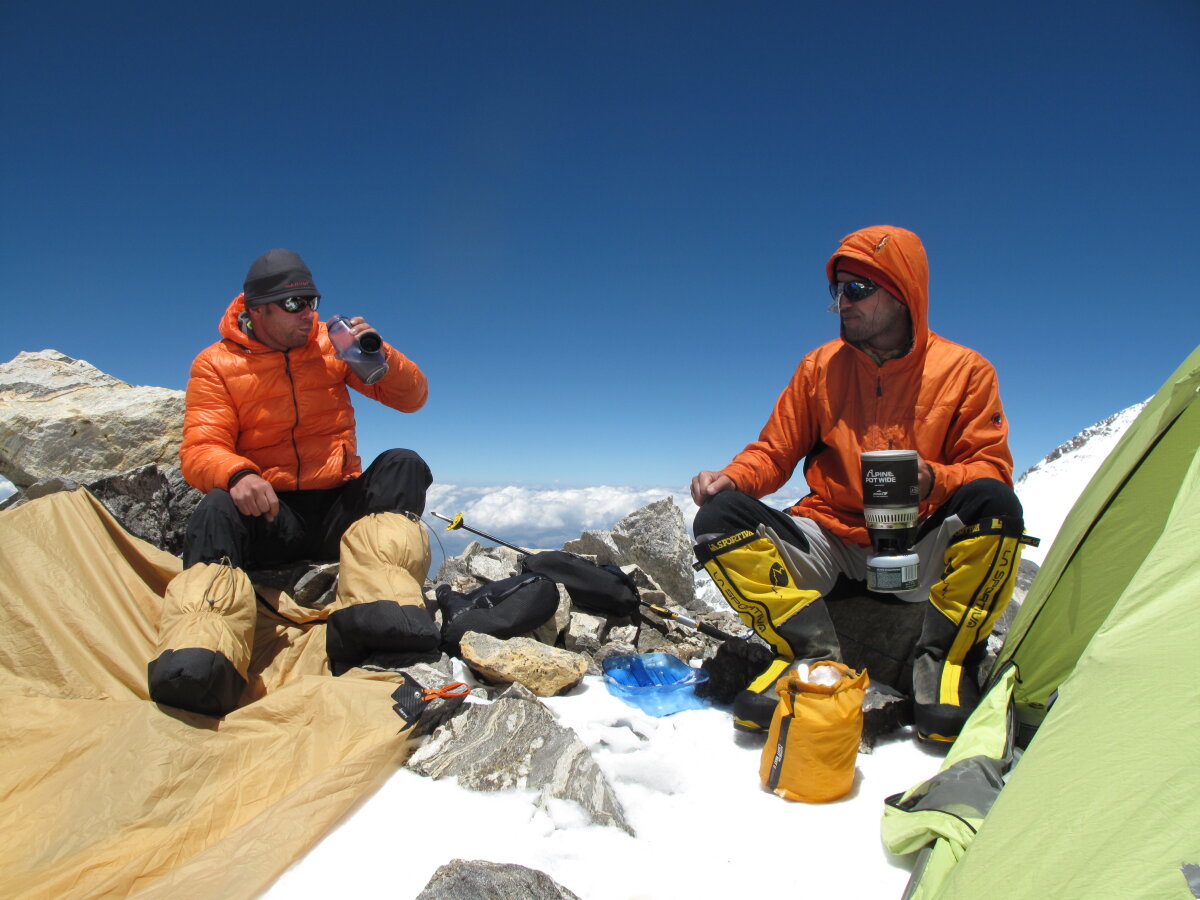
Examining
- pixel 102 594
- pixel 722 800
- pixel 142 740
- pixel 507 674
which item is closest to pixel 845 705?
pixel 722 800

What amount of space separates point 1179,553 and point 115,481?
5983mm

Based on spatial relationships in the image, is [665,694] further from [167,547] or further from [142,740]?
A: [167,547]

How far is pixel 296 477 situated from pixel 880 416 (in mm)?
3690

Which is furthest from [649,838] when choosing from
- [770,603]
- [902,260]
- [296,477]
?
[296,477]

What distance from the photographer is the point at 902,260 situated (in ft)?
11.9

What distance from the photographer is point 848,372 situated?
3.88 m

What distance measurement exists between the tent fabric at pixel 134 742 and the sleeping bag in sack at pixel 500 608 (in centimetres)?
81

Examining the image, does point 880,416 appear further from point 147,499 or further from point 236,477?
point 147,499

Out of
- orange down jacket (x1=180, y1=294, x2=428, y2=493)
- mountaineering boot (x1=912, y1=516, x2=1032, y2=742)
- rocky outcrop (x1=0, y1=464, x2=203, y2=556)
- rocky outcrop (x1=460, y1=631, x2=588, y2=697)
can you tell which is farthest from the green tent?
rocky outcrop (x1=0, y1=464, x2=203, y2=556)

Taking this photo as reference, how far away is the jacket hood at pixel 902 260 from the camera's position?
3.60 m

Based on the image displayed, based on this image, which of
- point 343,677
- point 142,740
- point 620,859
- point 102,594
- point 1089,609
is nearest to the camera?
point 620,859

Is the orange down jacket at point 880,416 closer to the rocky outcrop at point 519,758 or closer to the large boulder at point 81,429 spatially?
the rocky outcrop at point 519,758

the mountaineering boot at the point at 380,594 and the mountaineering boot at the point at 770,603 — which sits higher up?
the mountaineering boot at the point at 770,603

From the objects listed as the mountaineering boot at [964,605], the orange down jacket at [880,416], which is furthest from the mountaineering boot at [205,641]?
the mountaineering boot at [964,605]
